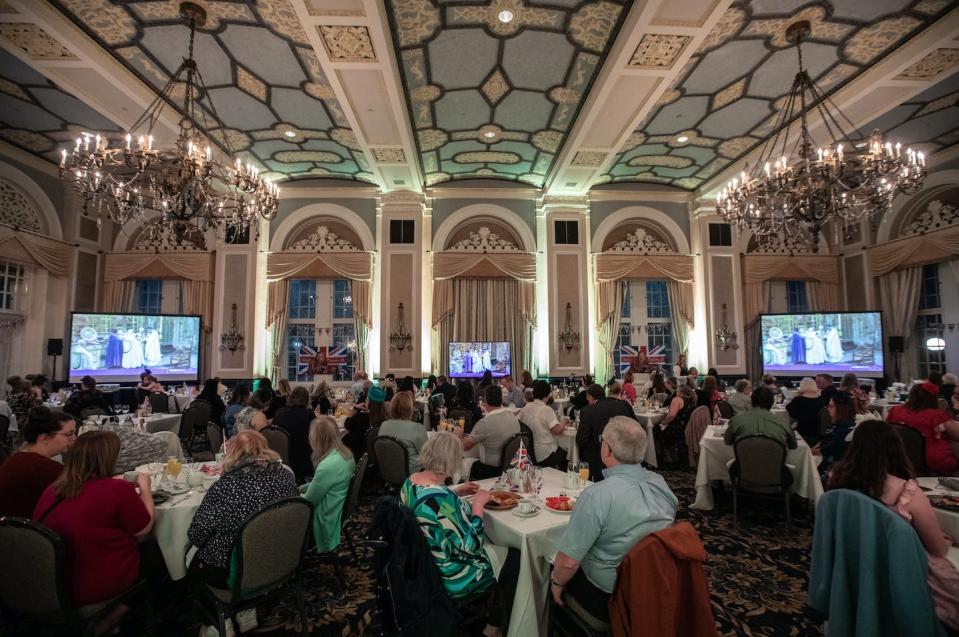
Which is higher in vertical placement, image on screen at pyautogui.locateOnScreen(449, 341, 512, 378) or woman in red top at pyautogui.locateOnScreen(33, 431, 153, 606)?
image on screen at pyautogui.locateOnScreen(449, 341, 512, 378)

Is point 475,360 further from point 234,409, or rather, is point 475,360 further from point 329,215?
point 234,409

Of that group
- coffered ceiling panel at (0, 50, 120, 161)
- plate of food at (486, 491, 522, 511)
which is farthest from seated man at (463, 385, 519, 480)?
coffered ceiling panel at (0, 50, 120, 161)

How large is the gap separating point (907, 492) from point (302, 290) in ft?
36.8

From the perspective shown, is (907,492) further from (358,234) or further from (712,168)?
(358,234)

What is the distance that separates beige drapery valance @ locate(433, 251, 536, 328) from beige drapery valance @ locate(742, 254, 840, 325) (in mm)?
5076

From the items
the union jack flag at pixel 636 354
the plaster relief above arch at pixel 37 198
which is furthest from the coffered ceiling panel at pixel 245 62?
the union jack flag at pixel 636 354

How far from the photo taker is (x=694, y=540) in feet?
5.92

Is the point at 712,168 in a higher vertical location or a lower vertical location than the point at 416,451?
higher

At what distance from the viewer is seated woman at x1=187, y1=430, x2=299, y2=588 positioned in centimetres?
241

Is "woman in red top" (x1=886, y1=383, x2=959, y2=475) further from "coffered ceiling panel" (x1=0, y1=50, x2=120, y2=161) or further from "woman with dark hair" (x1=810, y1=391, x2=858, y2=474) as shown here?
"coffered ceiling panel" (x1=0, y1=50, x2=120, y2=161)

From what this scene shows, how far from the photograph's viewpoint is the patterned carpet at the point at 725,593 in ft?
9.14

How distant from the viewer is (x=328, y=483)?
10.1 ft

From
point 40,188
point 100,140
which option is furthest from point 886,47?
point 40,188

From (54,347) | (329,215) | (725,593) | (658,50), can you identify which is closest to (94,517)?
(725,593)
